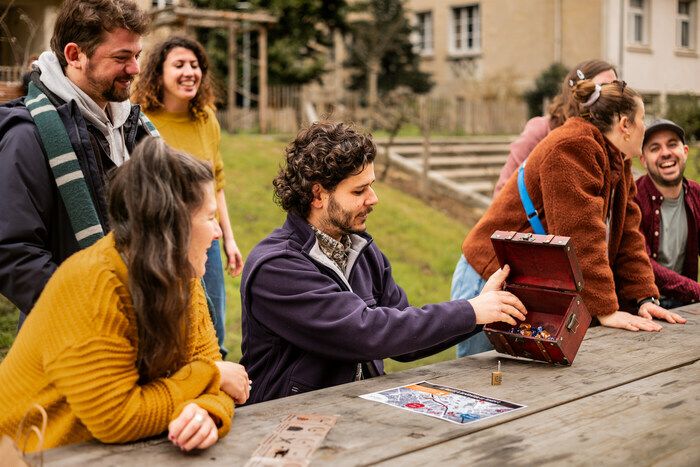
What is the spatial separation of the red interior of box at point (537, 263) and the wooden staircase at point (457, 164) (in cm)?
920

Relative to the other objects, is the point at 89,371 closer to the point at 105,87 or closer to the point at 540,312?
the point at 105,87

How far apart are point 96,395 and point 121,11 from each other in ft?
5.10

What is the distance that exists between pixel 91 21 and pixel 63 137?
1.40 ft

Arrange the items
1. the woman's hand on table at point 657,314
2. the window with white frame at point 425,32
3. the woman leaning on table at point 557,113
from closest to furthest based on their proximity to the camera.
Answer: the woman's hand on table at point 657,314
the woman leaning on table at point 557,113
the window with white frame at point 425,32

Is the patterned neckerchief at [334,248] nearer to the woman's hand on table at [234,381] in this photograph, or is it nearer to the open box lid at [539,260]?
the open box lid at [539,260]

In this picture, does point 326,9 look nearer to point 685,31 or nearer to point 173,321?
point 685,31

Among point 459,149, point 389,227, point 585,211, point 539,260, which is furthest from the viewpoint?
point 459,149

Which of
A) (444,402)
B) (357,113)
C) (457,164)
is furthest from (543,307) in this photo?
(357,113)

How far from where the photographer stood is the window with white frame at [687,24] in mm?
25219

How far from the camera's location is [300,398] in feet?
8.51

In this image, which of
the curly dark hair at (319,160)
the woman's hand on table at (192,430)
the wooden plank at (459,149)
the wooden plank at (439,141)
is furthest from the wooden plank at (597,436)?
the wooden plank at (439,141)

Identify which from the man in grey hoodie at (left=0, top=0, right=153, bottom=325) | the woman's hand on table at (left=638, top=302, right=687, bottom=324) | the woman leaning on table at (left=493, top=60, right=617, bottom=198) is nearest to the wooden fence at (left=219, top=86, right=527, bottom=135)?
the woman leaning on table at (left=493, top=60, right=617, bottom=198)

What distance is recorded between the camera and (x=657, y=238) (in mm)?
4633

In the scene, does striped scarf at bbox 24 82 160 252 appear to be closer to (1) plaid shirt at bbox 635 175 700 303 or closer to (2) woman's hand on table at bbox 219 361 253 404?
(2) woman's hand on table at bbox 219 361 253 404
